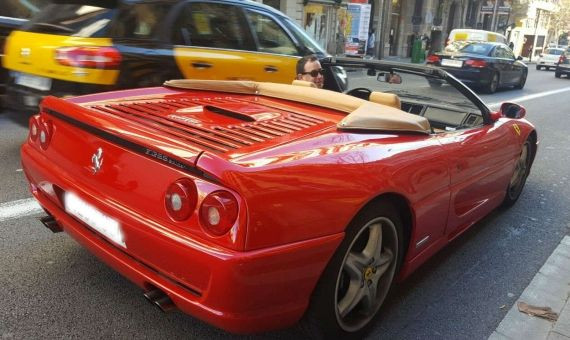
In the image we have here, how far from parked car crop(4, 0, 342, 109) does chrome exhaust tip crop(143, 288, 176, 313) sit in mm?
3011

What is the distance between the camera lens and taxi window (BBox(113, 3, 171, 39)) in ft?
15.6

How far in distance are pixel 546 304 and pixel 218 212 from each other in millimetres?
2213

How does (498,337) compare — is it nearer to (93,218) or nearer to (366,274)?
(366,274)

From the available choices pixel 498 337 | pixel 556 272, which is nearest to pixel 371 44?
pixel 556 272

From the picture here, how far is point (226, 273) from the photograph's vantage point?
1.79 metres

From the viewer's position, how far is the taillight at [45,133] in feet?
8.48

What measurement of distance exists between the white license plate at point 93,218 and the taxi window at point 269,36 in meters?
3.84

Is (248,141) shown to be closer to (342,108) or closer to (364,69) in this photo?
(342,108)

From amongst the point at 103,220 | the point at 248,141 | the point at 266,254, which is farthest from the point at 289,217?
the point at 103,220

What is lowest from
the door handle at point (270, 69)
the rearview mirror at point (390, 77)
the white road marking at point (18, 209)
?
the white road marking at point (18, 209)

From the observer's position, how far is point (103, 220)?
2.20m

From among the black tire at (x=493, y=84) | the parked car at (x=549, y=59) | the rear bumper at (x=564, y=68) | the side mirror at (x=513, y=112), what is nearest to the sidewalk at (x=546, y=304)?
the side mirror at (x=513, y=112)

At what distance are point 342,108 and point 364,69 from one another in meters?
0.84

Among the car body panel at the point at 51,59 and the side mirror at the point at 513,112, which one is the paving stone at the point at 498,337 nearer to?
the side mirror at the point at 513,112
